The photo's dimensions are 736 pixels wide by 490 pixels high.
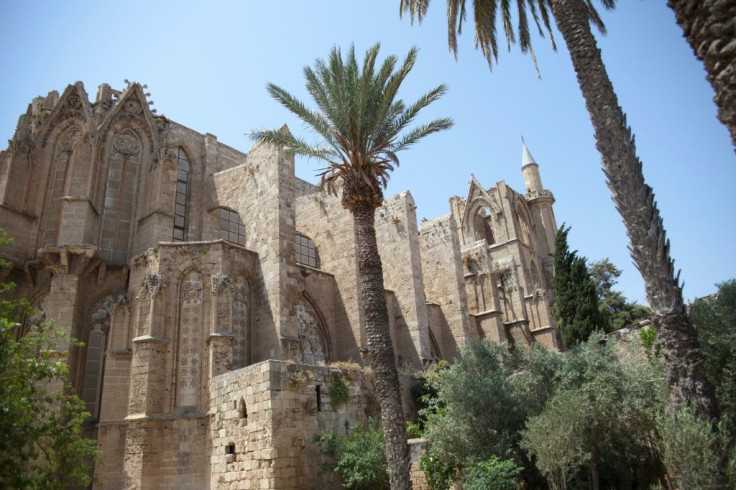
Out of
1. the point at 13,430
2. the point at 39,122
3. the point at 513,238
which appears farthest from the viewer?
the point at 513,238

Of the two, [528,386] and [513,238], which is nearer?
[528,386]

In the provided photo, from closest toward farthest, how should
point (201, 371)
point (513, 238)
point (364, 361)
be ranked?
1. point (201, 371)
2. point (364, 361)
3. point (513, 238)

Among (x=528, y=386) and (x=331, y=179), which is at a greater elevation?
(x=331, y=179)

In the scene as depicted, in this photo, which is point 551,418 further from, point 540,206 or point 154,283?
point 540,206

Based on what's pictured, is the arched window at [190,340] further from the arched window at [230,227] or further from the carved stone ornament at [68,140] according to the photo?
the carved stone ornament at [68,140]

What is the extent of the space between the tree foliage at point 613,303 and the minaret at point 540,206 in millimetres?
3605

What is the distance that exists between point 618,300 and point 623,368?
2281 cm

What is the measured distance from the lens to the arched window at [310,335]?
18422 mm

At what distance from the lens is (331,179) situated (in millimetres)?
13094

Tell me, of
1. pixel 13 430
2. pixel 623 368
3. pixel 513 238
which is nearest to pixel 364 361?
pixel 623 368

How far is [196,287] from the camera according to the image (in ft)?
51.0

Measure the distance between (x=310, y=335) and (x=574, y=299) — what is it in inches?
438

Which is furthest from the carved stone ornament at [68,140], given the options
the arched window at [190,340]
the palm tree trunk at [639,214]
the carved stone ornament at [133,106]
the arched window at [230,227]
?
the palm tree trunk at [639,214]

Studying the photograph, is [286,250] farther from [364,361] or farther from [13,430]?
[13,430]
